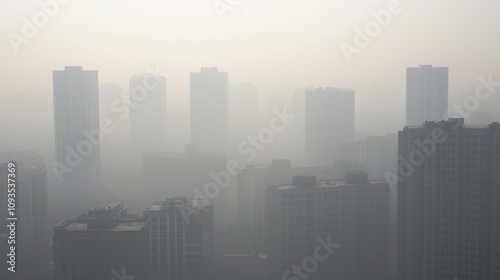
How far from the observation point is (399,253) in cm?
1382

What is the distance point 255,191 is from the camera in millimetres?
22750

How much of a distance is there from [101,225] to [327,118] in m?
26.5

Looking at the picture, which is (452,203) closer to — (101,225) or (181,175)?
(101,225)

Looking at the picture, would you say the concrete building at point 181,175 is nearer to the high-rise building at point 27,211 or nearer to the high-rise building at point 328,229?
the high-rise building at point 27,211

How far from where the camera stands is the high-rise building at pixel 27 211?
17672 millimetres

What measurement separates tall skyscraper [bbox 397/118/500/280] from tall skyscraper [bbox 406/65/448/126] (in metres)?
20.3

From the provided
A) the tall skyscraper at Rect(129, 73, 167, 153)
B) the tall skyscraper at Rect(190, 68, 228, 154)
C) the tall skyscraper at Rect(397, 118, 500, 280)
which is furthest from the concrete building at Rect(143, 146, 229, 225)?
the tall skyscraper at Rect(397, 118, 500, 280)

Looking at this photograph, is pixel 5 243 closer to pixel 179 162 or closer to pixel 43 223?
pixel 43 223

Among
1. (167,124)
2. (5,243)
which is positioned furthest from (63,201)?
(167,124)

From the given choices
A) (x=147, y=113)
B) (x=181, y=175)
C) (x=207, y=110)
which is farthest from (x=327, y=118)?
(x=147, y=113)

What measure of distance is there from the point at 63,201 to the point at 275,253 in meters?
16.3

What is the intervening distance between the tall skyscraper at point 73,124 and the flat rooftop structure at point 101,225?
1804 centimetres

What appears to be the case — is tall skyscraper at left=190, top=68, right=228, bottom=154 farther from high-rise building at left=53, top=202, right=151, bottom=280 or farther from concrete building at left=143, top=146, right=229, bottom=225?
high-rise building at left=53, top=202, right=151, bottom=280

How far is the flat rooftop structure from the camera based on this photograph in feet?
40.1
